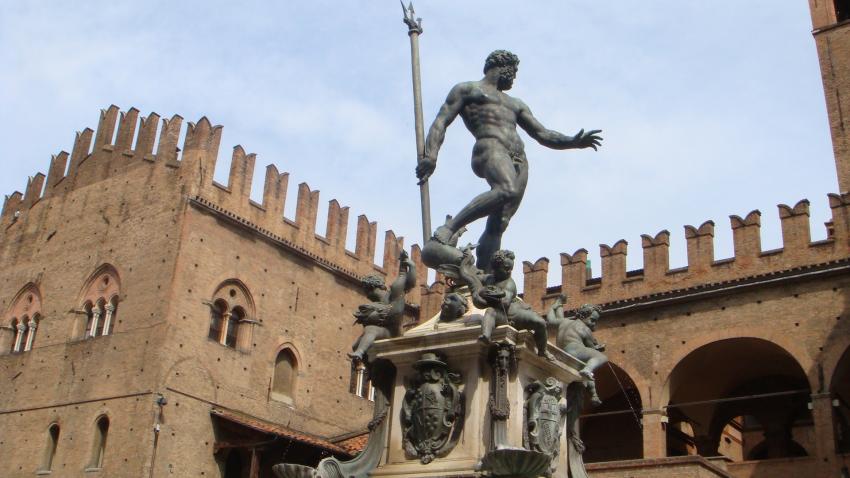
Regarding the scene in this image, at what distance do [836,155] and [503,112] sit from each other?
20.4m

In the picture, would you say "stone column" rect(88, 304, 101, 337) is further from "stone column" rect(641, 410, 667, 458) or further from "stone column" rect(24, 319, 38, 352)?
"stone column" rect(641, 410, 667, 458)

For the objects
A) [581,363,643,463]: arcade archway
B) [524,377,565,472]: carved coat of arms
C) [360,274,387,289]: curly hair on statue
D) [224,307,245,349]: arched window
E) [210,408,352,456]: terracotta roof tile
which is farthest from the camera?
[581,363,643,463]: arcade archway

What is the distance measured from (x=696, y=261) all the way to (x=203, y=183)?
39.2ft

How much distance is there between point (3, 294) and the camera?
88.7 ft

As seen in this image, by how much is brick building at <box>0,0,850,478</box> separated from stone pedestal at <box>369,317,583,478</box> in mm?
13778

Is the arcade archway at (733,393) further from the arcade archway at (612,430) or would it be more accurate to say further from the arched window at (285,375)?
the arched window at (285,375)

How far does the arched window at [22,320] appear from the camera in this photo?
25.8m

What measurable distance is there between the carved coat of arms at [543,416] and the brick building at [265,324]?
44.9 feet

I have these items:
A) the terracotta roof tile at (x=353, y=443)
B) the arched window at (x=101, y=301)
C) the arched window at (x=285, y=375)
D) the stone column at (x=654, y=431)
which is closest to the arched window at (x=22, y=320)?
the arched window at (x=101, y=301)

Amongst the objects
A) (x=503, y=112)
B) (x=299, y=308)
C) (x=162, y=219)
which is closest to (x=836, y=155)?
(x=299, y=308)

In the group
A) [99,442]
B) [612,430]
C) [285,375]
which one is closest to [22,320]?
[99,442]

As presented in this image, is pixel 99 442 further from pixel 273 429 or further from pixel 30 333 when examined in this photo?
pixel 30 333

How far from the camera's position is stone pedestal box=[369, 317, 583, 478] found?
5.59 meters

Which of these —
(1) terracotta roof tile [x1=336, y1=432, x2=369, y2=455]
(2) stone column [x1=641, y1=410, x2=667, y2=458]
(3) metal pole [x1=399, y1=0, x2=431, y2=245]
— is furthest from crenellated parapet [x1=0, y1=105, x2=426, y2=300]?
(3) metal pole [x1=399, y1=0, x2=431, y2=245]
